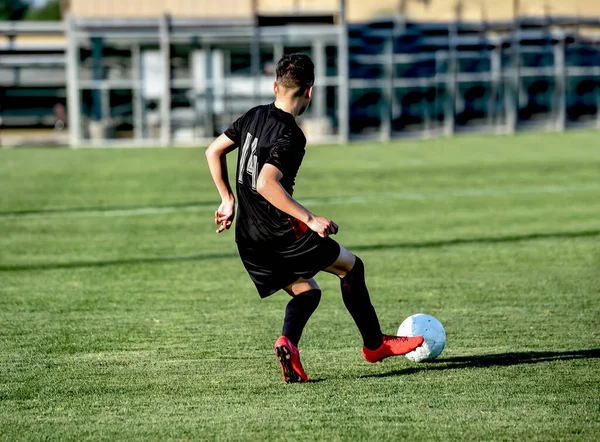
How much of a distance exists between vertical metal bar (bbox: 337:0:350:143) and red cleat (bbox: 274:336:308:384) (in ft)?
88.6

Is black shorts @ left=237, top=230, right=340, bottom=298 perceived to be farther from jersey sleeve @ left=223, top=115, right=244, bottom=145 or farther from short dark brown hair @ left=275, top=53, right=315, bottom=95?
short dark brown hair @ left=275, top=53, right=315, bottom=95

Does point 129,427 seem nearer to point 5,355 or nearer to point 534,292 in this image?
point 5,355

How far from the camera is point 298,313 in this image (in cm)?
545

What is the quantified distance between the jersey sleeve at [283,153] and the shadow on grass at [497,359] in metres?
1.37

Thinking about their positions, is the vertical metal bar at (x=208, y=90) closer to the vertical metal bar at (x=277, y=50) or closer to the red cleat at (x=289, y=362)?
the vertical metal bar at (x=277, y=50)

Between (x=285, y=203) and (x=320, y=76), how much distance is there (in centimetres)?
2766

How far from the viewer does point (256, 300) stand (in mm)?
8039

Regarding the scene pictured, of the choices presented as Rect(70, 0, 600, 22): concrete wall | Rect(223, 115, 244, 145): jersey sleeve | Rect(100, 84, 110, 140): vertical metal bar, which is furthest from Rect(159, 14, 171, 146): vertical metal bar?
Rect(223, 115, 244, 145): jersey sleeve

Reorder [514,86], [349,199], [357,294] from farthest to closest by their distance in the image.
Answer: [514,86] → [349,199] → [357,294]

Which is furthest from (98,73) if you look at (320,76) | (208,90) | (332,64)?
(332,64)

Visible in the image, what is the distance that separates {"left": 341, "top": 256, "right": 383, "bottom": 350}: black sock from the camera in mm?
5555

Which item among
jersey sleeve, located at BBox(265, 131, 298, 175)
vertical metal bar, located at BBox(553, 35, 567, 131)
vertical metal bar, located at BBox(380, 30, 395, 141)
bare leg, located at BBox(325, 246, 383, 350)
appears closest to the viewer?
jersey sleeve, located at BBox(265, 131, 298, 175)

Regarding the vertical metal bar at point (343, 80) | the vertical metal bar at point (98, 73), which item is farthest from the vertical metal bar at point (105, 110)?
the vertical metal bar at point (343, 80)

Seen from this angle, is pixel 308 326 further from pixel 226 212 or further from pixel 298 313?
pixel 226 212
